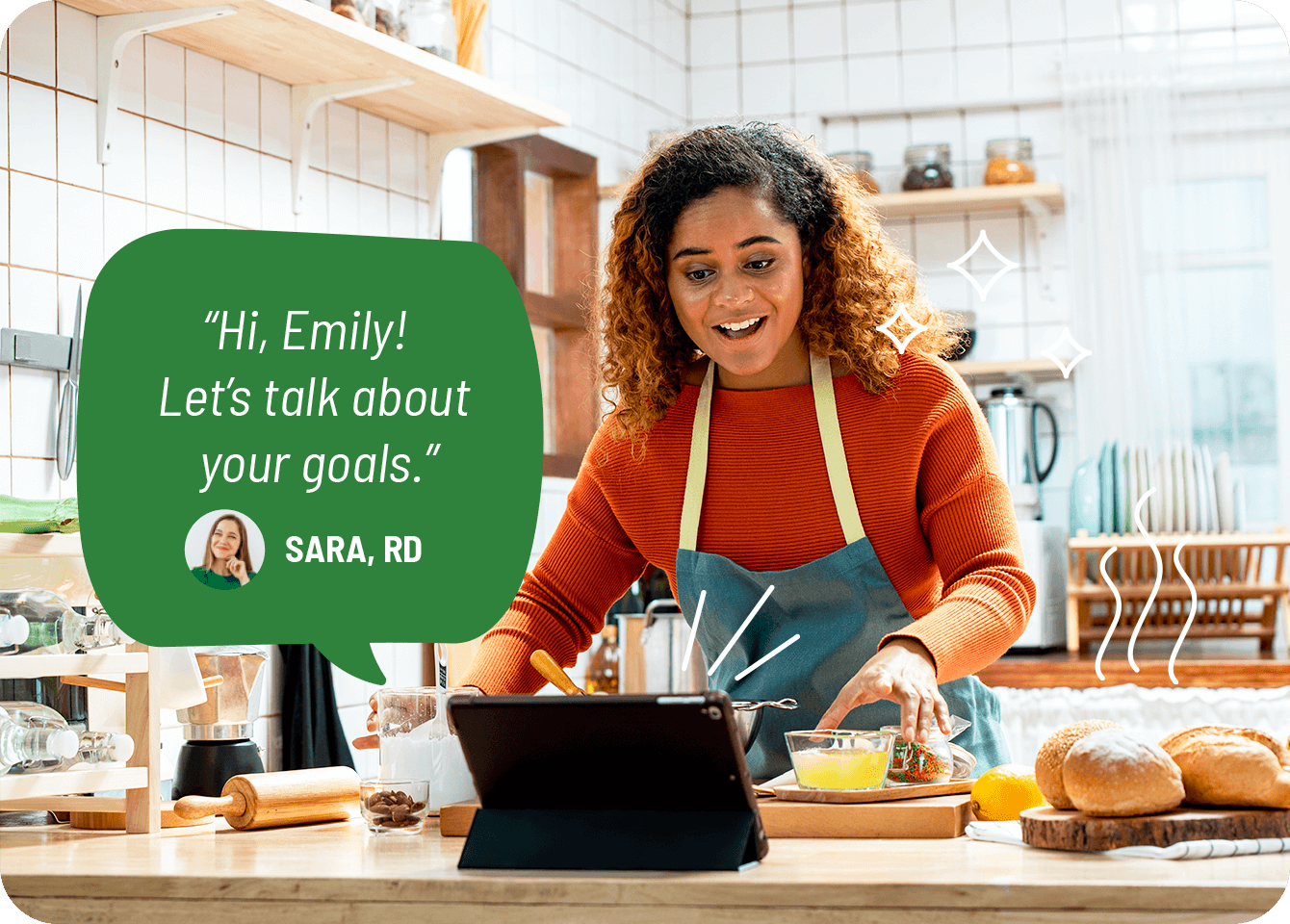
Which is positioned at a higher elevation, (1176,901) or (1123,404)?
(1123,404)

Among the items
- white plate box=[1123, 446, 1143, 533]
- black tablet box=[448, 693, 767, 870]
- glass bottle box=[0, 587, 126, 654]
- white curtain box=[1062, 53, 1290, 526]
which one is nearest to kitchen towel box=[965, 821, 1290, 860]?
black tablet box=[448, 693, 767, 870]

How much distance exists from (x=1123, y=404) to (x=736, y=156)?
8.33 feet

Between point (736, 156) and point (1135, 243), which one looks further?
point (1135, 243)

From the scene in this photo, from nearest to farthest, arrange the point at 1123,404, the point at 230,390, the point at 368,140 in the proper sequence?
the point at 230,390 → the point at 368,140 → the point at 1123,404

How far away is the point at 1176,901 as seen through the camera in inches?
38.2

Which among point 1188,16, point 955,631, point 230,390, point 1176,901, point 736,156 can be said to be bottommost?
point 1176,901

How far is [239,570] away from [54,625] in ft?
0.63

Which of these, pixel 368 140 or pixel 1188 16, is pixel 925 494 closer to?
pixel 368 140

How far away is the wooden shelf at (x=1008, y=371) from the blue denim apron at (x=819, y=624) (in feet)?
7.03

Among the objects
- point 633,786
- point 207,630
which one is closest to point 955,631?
point 633,786

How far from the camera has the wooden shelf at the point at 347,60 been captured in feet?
6.75

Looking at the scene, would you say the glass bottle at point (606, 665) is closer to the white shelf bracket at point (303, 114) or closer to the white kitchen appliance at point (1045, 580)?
the white kitchen appliance at point (1045, 580)

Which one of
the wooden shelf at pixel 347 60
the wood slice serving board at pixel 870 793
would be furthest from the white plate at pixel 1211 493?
the wood slice serving board at pixel 870 793

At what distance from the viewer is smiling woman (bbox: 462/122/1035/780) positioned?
1.60 meters
